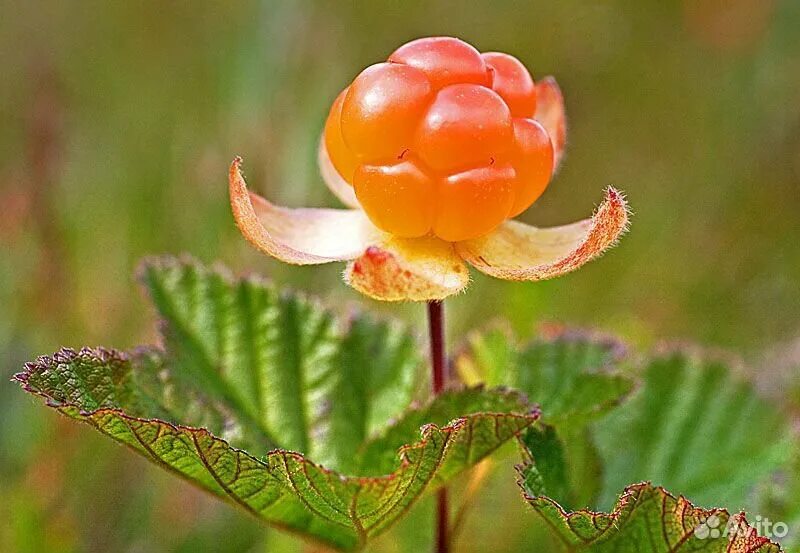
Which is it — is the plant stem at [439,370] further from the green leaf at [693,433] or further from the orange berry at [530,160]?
the green leaf at [693,433]

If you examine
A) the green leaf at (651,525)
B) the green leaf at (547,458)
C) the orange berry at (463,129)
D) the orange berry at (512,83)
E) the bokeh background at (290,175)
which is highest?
the bokeh background at (290,175)

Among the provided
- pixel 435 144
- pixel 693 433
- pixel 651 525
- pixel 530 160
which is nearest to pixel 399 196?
pixel 435 144

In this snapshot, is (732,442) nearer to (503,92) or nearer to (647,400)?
(647,400)

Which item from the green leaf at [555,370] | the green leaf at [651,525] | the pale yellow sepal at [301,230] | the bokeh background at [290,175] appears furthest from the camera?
the bokeh background at [290,175]

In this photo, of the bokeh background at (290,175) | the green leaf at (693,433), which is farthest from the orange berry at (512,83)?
the bokeh background at (290,175)

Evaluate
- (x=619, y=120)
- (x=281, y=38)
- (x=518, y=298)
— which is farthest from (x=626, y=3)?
(x=518, y=298)

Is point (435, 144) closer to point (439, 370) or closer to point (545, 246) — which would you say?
point (545, 246)

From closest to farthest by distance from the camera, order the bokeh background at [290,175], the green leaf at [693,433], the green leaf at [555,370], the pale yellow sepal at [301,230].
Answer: the pale yellow sepal at [301,230] < the green leaf at [555,370] < the green leaf at [693,433] < the bokeh background at [290,175]

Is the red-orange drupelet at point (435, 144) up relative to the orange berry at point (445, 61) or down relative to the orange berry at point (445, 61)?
down
